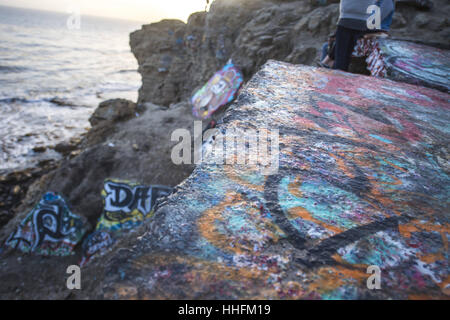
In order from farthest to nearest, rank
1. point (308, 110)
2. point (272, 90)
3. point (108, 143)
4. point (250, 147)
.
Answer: point (108, 143)
point (272, 90)
point (308, 110)
point (250, 147)

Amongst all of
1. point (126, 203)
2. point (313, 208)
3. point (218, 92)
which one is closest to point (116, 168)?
point (126, 203)

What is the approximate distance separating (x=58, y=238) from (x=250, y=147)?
5327mm

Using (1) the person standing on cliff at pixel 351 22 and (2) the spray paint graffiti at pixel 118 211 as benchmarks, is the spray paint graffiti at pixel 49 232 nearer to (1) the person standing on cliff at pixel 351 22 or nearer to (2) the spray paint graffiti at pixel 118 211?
(2) the spray paint graffiti at pixel 118 211

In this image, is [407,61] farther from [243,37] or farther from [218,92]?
[243,37]

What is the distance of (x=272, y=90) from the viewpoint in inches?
75.9

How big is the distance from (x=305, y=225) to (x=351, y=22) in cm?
341

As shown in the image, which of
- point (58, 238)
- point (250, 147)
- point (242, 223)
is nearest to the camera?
point (242, 223)

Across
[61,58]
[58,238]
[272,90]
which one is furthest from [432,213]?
[61,58]

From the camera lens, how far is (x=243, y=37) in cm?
826

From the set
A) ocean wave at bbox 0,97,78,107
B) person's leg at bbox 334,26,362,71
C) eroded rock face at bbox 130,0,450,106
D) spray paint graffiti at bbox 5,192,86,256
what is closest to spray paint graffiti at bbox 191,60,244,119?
eroded rock face at bbox 130,0,450,106

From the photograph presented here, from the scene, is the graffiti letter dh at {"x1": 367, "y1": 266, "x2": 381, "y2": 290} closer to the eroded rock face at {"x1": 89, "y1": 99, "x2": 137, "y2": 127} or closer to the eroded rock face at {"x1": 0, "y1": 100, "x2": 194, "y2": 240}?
the eroded rock face at {"x1": 0, "y1": 100, "x2": 194, "y2": 240}

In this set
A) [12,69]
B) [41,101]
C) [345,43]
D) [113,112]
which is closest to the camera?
[345,43]

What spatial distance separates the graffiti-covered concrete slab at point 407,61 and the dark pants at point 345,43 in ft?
1.01
